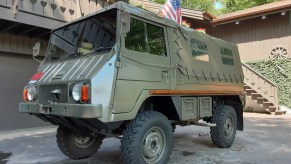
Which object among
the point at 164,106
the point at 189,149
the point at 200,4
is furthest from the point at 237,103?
the point at 200,4

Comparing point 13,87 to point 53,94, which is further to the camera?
point 13,87

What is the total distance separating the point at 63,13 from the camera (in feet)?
33.8

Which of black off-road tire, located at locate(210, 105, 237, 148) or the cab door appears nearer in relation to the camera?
the cab door

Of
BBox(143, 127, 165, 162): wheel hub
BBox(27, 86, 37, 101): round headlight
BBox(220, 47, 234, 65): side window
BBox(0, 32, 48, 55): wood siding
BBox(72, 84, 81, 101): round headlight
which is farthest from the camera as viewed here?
BBox(0, 32, 48, 55): wood siding

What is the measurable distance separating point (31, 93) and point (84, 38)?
4.10ft

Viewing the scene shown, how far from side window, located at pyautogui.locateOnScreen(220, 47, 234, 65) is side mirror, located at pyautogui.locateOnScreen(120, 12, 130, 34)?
349 centimetres

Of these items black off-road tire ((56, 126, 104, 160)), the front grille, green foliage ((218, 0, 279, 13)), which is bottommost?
black off-road tire ((56, 126, 104, 160))

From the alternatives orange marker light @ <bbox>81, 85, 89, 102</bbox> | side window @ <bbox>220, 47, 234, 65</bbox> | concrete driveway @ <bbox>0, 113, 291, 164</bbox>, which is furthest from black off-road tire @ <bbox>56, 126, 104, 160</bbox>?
side window @ <bbox>220, 47, 234, 65</bbox>

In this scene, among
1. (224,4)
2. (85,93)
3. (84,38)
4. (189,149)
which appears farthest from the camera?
(224,4)

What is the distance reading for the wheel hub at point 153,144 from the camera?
5.15 metres

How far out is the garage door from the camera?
10508 millimetres

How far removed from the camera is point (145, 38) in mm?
5430

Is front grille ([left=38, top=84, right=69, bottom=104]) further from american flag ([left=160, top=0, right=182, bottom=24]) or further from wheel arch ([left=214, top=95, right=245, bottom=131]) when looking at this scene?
american flag ([left=160, top=0, right=182, bottom=24])

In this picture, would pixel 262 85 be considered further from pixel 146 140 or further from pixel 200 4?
pixel 200 4
